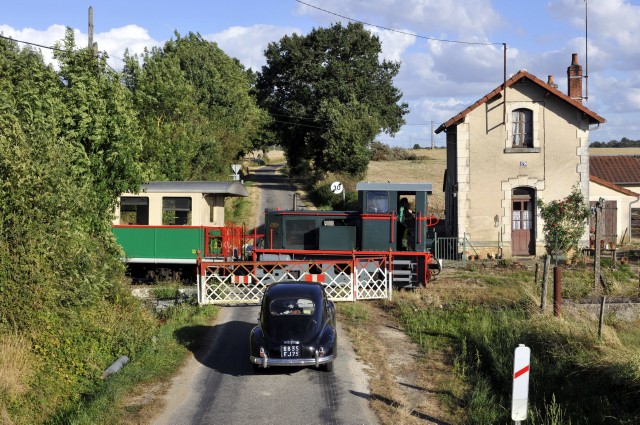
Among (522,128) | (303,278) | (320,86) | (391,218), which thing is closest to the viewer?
(303,278)

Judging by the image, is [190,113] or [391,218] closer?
[391,218]

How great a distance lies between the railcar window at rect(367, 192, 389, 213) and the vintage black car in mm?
7554

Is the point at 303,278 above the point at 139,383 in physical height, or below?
above

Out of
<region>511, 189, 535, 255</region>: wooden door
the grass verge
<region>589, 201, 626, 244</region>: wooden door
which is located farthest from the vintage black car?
<region>589, 201, 626, 244</region>: wooden door

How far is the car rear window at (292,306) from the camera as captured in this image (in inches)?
526

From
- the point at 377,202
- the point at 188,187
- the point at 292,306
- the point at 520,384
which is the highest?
the point at 188,187

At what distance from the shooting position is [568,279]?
834 inches

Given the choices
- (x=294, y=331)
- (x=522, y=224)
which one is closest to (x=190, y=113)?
(x=522, y=224)

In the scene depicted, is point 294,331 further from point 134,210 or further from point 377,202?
point 134,210

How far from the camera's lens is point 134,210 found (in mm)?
22766

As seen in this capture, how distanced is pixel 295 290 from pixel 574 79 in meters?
19.0

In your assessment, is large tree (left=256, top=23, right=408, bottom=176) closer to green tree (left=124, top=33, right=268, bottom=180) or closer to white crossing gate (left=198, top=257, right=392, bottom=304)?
green tree (left=124, top=33, right=268, bottom=180)

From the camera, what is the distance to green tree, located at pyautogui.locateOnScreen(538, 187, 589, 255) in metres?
24.3

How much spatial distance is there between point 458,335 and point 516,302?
10.4 ft
